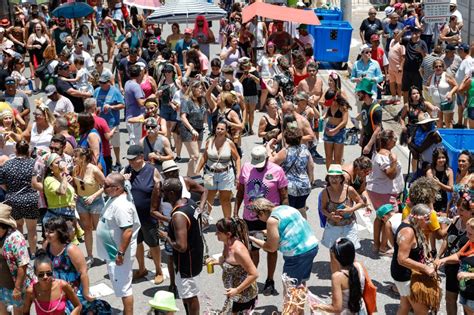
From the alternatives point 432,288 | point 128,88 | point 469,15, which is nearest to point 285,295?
point 432,288

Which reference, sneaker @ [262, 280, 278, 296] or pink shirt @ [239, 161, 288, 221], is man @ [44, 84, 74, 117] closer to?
pink shirt @ [239, 161, 288, 221]

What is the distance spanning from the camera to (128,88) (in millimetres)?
12867

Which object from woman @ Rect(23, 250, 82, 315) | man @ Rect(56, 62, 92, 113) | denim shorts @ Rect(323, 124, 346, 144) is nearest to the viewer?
woman @ Rect(23, 250, 82, 315)

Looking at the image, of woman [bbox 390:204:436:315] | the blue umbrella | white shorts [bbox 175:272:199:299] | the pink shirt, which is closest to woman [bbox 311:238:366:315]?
woman [bbox 390:204:436:315]

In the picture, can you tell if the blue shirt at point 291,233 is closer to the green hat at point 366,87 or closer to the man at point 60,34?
the green hat at point 366,87

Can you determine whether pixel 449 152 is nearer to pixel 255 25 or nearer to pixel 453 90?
pixel 453 90

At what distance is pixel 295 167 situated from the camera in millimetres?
9586

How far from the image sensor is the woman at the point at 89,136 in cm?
1051

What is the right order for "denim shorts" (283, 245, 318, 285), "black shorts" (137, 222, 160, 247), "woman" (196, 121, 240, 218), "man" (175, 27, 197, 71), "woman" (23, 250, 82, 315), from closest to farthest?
1. "woman" (23, 250, 82, 315)
2. "denim shorts" (283, 245, 318, 285)
3. "black shorts" (137, 222, 160, 247)
4. "woman" (196, 121, 240, 218)
5. "man" (175, 27, 197, 71)

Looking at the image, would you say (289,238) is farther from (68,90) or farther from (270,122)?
(68,90)

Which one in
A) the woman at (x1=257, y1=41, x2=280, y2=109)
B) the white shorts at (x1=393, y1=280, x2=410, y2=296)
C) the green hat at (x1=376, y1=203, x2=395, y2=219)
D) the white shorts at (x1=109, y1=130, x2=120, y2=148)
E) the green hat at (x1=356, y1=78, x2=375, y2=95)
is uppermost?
the green hat at (x1=356, y1=78, x2=375, y2=95)

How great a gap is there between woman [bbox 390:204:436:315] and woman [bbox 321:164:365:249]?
1.12 metres

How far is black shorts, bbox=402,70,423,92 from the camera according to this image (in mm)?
16094

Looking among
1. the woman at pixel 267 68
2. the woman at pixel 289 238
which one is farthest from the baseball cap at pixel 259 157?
the woman at pixel 267 68
